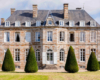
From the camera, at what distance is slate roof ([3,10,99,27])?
34906mm

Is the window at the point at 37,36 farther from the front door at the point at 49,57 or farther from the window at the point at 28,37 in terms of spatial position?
the front door at the point at 49,57

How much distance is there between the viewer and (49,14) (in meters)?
36.3

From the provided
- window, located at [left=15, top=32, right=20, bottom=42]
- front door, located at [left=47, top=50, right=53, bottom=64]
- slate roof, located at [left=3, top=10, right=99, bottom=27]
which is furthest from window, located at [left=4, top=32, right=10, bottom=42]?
front door, located at [left=47, top=50, right=53, bottom=64]

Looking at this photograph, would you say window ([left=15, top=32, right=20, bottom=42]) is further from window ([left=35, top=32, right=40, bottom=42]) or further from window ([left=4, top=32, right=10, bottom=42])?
window ([left=35, top=32, right=40, bottom=42])

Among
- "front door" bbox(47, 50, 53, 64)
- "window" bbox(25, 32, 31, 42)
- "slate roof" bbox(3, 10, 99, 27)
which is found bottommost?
"front door" bbox(47, 50, 53, 64)

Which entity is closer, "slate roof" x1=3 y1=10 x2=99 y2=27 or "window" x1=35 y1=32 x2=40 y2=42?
"window" x1=35 y1=32 x2=40 y2=42

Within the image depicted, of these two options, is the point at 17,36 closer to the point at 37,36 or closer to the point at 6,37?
the point at 6,37

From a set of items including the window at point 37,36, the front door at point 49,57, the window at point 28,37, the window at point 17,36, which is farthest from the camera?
the window at point 17,36

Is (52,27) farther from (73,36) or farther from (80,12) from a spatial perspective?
(80,12)

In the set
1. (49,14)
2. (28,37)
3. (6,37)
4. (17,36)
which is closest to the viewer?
(28,37)

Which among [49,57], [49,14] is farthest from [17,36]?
[49,14]

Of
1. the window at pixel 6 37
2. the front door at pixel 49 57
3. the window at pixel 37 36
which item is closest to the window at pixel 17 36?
the window at pixel 6 37

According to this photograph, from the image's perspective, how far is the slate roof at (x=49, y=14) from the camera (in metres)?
34.9

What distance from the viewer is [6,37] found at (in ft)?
114
